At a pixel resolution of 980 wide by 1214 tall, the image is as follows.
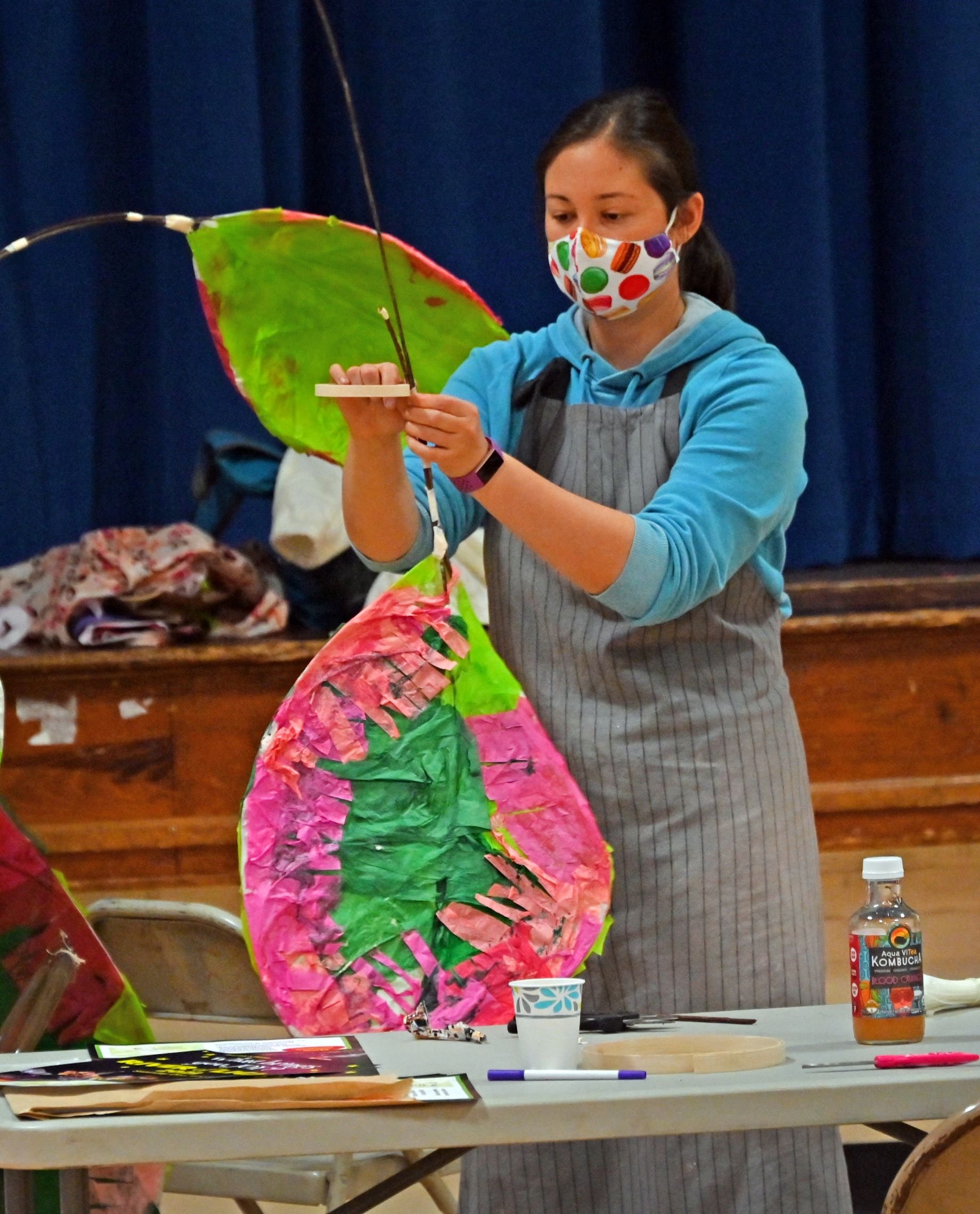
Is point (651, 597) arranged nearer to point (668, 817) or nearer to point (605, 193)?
point (668, 817)

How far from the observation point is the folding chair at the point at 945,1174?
2.86 feet

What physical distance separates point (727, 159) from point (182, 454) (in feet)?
4.47

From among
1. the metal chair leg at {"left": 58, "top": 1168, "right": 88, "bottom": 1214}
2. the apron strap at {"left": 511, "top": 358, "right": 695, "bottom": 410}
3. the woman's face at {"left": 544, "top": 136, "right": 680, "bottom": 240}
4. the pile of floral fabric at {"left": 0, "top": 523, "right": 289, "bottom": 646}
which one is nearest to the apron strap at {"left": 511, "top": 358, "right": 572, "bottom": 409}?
the apron strap at {"left": 511, "top": 358, "right": 695, "bottom": 410}

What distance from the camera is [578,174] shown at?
4.72 ft

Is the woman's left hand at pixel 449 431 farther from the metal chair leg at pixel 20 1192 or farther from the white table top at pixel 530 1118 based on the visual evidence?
the metal chair leg at pixel 20 1192

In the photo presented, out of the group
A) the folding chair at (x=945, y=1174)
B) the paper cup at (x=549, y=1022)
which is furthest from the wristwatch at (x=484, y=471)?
the folding chair at (x=945, y=1174)

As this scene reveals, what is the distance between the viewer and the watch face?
131 cm

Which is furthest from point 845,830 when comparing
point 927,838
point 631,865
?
point 631,865

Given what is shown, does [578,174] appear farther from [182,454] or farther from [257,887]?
[182,454]

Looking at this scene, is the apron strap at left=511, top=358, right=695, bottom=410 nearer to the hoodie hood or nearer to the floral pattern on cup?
the hoodie hood

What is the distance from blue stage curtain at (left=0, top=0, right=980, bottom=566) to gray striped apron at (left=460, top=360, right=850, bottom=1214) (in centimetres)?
221

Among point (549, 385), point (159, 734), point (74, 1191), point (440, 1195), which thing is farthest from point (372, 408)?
point (159, 734)

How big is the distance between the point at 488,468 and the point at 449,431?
45mm

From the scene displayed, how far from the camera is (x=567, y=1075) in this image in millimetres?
1082
